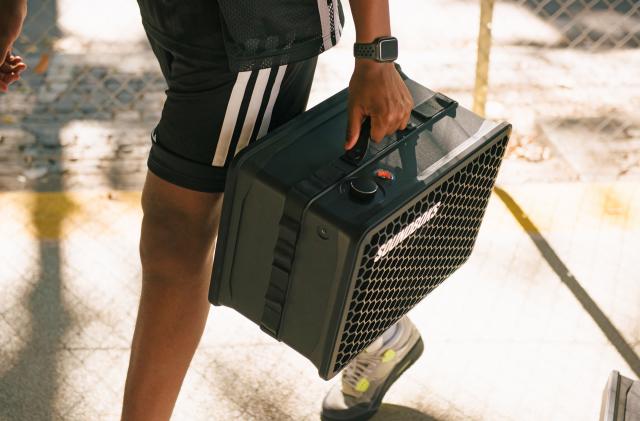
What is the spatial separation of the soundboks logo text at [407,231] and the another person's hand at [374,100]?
19cm

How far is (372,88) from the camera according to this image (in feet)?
6.20

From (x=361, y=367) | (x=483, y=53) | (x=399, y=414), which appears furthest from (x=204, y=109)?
(x=483, y=53)

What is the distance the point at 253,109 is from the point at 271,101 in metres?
0.05

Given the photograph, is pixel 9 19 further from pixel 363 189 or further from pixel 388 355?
pixel 388 355

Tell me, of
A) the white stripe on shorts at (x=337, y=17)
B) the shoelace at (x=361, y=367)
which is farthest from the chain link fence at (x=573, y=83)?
the white stripe on shorts at (x=337, y=17)

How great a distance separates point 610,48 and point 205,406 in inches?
117

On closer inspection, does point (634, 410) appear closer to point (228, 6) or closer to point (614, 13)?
point (228, 6)

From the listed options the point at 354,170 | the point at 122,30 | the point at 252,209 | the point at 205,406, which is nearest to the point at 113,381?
the point at 205,406

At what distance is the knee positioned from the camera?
2041mm

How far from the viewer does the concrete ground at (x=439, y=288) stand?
266 centimetres

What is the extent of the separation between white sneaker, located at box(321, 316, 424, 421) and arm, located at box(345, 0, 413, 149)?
2.64 feet

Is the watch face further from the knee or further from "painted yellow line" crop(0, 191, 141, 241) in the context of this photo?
"painted yellow line" crop(0, 191, 141, 241)

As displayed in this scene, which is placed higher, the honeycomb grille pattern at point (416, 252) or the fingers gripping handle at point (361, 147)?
the fingers gripping handle at point (361, 147)

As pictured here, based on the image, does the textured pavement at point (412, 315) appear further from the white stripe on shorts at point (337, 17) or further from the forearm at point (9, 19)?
the white stripe on shorts at point (337, 17)
